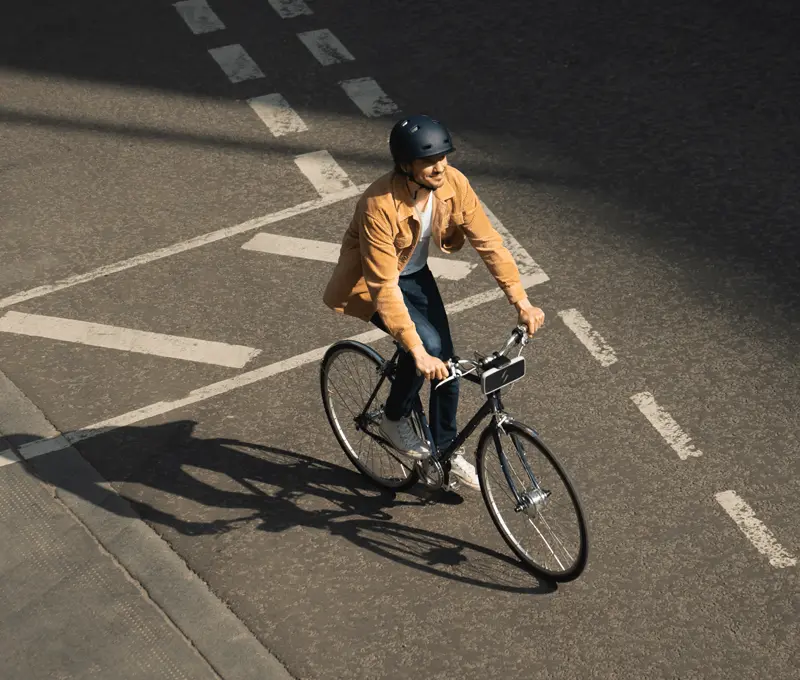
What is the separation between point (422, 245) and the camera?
18.2ft

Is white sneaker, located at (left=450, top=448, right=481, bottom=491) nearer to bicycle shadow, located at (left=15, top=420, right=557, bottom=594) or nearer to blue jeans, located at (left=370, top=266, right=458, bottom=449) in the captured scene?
blue jeans, located at (left=370, top=266, right=458, bottom=449)

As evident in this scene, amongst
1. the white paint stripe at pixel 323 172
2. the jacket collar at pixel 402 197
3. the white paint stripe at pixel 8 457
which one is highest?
the jacket collar at pixel 402 197

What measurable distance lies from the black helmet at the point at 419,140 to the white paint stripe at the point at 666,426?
2285 millimetres

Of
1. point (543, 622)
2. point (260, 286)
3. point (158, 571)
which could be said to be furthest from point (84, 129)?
point (543, 622)


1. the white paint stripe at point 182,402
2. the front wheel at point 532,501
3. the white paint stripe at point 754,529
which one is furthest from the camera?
the white paint stripe at point 182,402

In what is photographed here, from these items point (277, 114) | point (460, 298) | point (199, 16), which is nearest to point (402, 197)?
point (460, 298)

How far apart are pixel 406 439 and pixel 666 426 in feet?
4.86

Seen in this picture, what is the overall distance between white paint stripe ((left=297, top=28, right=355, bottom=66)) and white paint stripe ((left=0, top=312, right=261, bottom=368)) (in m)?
3.62

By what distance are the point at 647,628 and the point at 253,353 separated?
297 cm

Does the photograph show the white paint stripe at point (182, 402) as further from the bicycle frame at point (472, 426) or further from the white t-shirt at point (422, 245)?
the white t-shirt at point (422, 245)

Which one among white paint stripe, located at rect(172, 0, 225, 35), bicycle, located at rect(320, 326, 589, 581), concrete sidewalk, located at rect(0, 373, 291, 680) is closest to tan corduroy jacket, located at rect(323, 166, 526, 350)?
bicycle, located at rect(320, 326, 589, 581)

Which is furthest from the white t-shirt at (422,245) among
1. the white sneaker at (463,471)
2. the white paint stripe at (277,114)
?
the white paint stripe at (277,114)

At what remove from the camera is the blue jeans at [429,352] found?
562 cm

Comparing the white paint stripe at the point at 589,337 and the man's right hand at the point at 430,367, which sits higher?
the man's right hand at the point at 430,367
